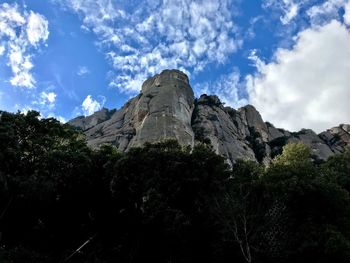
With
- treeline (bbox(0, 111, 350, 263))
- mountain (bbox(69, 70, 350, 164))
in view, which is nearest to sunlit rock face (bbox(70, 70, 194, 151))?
mountain (bbox(69, 70, 350, 164))

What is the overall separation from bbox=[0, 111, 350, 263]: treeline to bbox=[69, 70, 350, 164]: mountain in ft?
73.2

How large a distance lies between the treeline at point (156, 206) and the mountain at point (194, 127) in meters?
22.3

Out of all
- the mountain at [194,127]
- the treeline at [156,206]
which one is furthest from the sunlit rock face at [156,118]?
the treeline at [156,206]

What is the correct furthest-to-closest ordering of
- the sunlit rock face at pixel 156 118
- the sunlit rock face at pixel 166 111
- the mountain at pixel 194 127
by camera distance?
1. the mountain at pixel 194 127
2. the sunlit rock face at pixel 156 118
3. the sunlit rock face at pixel 166 111

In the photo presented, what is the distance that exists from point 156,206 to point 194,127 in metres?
37.4

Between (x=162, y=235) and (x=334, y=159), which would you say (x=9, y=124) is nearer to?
(x=162, y=235)

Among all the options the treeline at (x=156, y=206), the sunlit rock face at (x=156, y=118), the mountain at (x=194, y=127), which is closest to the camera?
the treeline at (x=156, y=206)

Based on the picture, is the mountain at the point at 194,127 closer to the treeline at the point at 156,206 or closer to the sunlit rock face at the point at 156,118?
the sunlit rock face at the point at 156,118

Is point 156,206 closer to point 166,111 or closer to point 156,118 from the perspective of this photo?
point 156,118

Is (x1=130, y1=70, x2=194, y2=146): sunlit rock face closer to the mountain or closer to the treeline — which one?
the mountain

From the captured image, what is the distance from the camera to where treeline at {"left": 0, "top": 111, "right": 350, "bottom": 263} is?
2394 centimetres

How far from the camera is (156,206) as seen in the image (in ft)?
83.8

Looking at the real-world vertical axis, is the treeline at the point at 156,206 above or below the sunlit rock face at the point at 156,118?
below

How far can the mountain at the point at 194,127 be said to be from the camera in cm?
5731
